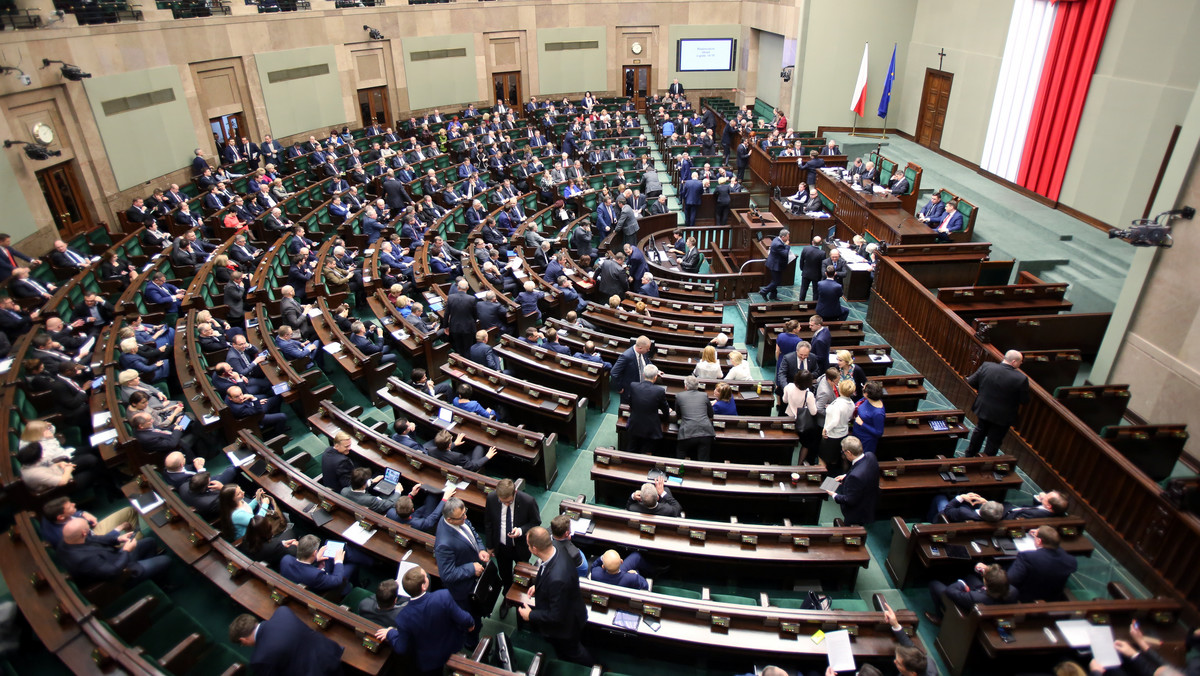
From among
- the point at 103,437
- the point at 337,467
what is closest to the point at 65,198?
the point at 103,437

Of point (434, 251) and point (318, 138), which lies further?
point (318, 138)

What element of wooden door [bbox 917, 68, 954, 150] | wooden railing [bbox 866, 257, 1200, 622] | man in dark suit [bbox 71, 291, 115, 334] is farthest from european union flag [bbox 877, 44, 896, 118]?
man in dark suit [bbox 71, 291, 115, 334]

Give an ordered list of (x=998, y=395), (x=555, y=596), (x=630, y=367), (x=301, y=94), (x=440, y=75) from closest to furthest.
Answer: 1. (x=555, y=596)
2. (x=998, y=395)
3. (x=630, y=367)
4. (x=301, y=94)
5. (x=440, y=75)

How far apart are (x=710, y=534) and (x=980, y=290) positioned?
5.84m

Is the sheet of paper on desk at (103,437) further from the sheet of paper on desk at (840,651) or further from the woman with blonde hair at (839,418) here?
the woman with blonde hair at (839,418)

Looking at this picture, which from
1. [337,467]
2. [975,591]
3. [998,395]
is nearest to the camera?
[975,591]

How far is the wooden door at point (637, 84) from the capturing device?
25062 millimetres

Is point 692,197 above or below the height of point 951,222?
below

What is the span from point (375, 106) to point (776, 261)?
52.7ft

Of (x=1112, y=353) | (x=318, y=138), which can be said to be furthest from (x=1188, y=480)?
(x=318, y=138)

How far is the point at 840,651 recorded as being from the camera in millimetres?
3994

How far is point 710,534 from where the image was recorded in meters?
5.05

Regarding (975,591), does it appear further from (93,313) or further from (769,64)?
(769,64)

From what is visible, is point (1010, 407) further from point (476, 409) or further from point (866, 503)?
point (476, 409)
